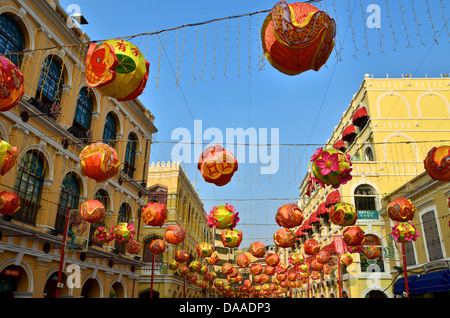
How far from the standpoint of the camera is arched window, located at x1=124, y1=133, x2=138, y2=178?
1983cm

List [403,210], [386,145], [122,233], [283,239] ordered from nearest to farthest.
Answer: [403,210] → [122,233] → [283,239] → [386,145]

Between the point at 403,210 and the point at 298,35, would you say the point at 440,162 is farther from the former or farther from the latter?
the point at 298,35

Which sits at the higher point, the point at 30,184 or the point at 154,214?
the point at 30,184

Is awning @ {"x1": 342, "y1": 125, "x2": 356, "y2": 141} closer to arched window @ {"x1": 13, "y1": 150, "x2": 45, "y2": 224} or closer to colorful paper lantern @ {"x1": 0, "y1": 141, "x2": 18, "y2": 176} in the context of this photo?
arched window @ {"x1": 13, "y1": 150, "x2": 45, "y2": 224}

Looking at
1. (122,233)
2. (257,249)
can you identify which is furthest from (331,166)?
(257,249)

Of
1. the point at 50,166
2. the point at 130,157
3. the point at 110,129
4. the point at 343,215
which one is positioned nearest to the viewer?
the point at 343,215

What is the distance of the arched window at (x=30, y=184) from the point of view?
11492mm

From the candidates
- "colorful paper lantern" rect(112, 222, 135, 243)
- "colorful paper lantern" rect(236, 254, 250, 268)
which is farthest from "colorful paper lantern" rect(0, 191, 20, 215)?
"colorful paper lantern" rect(236, 254, 250, 268)

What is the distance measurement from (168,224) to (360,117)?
1665 cm

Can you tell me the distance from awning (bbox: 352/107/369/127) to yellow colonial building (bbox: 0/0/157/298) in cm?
1686

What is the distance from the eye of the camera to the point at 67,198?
14.3 metres
